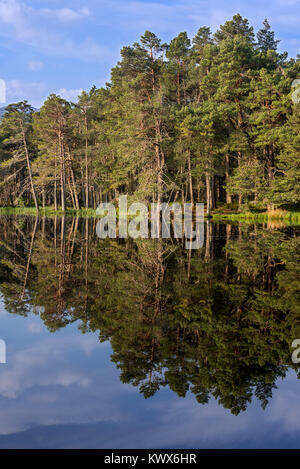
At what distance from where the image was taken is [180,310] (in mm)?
6004

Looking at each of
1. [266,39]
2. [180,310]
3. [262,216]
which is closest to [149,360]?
[180,310]

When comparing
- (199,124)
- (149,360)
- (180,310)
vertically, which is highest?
(199,124)

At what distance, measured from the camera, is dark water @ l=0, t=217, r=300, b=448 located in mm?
2954

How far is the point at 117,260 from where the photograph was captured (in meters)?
10.9

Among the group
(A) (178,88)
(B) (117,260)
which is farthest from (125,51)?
(B) (117,260)

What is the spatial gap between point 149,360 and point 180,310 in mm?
1990

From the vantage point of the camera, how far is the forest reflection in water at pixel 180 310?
3.78 m

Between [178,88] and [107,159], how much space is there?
12.8 metres

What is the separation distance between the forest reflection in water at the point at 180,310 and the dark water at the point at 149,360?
0.02 metres

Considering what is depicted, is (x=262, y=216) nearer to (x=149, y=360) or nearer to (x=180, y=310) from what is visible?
(x=180, y=310)

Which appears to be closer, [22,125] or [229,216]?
[229,216]

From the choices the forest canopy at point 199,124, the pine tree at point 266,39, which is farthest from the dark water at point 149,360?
the pine tree at point 266,39

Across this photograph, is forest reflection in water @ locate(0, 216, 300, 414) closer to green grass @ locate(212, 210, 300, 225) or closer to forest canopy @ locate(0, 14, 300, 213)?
forest canopy @ locate(0, 14, 300, 213)

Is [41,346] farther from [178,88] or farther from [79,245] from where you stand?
[178,88]
